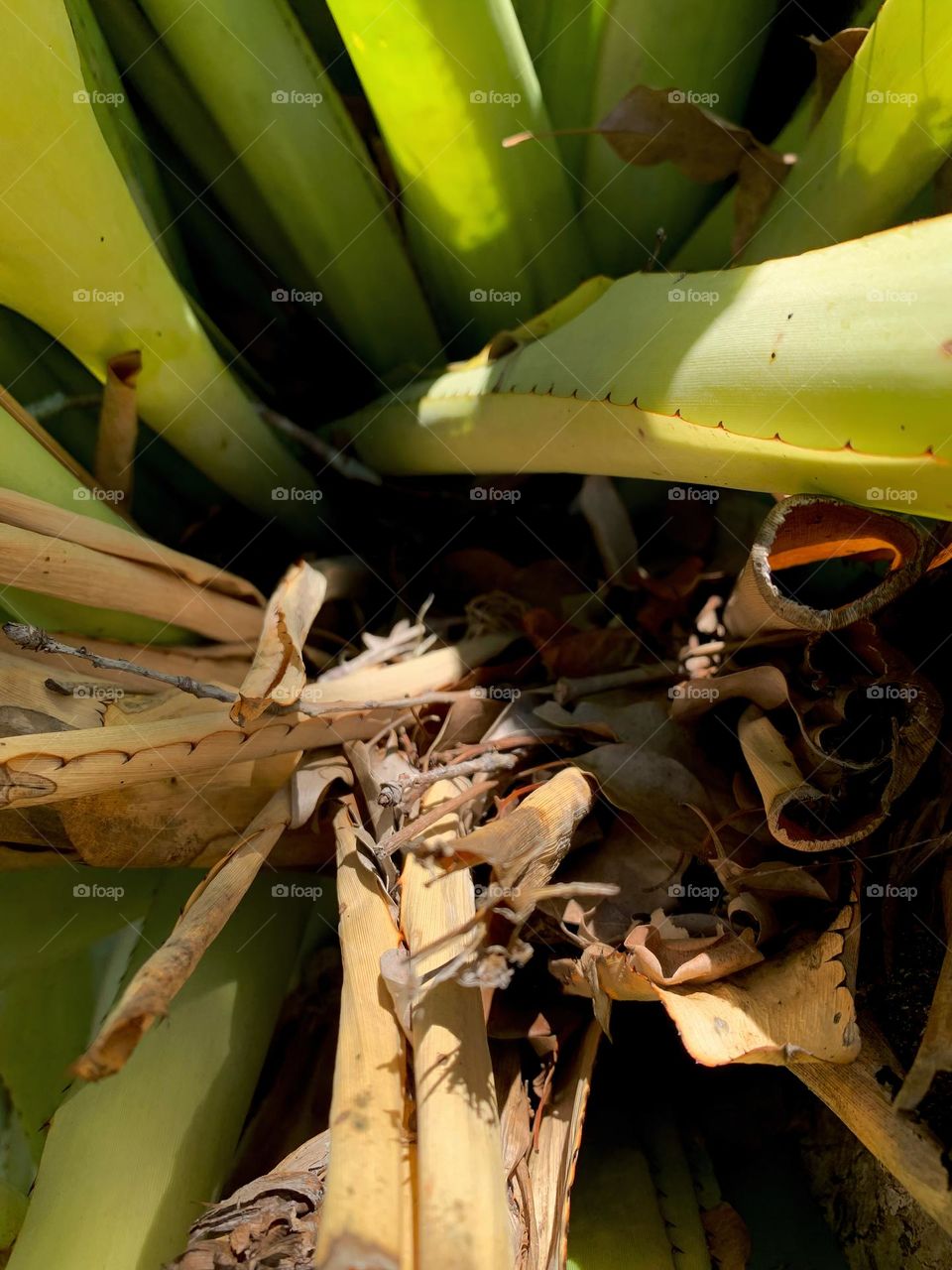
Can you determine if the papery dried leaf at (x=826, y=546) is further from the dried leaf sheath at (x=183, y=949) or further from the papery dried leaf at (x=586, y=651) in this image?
the dried leaf sheath at (x=183, y=949)

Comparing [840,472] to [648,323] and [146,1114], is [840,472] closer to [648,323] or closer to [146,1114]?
[648,323]

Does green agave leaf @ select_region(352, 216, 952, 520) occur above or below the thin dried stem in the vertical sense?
above

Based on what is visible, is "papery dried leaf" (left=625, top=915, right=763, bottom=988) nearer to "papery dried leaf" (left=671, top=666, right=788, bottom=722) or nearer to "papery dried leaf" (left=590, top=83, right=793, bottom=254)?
"papery dried leaf" (left=671, top=666, right=788, bottom=722)

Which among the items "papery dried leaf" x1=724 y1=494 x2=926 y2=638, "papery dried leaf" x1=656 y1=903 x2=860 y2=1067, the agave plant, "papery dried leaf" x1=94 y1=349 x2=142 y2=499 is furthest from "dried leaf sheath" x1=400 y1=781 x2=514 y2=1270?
"papery dried leaf" x1=94 y1=349 x2=142 y2=499

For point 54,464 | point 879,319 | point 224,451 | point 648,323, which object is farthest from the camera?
point 224,451

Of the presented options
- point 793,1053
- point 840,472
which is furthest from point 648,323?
point 793,1053

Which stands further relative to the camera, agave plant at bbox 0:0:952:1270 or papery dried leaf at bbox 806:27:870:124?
papery dried leaf at bbox 806:27:870:124
